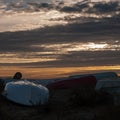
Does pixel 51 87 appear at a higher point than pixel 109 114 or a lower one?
lower

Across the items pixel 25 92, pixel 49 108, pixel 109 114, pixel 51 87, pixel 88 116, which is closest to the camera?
pixel 109 114

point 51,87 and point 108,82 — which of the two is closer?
point 108,82

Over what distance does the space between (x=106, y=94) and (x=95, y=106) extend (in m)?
1.40

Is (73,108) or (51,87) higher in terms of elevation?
(73,108)

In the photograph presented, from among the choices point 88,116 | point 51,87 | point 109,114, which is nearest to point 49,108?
point 88,116

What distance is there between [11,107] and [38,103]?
5.36 feet

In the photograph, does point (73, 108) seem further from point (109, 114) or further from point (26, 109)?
point (109, 114)

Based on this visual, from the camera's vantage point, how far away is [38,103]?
67.0ft

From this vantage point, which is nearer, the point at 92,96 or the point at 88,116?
the point at 88,116

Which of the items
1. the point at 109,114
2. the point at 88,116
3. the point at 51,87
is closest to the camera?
the point at 109,114

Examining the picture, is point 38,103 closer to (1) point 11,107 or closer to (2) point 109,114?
(1) point 11,107

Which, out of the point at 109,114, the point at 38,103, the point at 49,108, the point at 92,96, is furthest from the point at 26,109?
the point at 109,114

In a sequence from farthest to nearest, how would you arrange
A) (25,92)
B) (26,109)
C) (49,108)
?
(25,92) → (26,109) → (49,108)

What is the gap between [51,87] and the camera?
29969 millimetres
